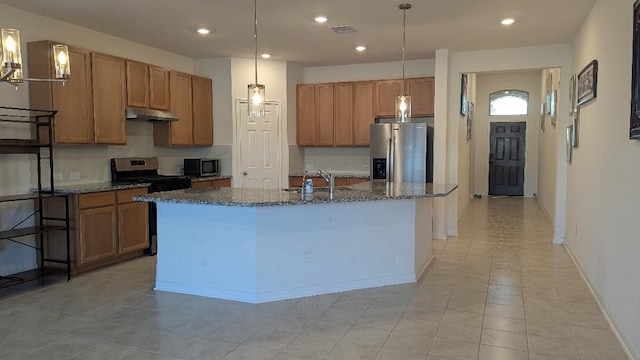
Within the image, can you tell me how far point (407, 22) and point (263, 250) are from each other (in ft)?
9.59

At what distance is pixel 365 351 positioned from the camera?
9.51ft

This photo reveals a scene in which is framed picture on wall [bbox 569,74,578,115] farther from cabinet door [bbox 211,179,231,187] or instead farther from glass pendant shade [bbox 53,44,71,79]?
glass pendant shade [bbox 53,44,71,79]

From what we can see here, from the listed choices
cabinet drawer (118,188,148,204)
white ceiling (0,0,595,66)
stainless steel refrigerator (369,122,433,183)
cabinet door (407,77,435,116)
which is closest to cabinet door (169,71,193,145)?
white ceiling (0,0,595,66)

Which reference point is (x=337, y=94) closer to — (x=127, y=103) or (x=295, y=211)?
(x=127, y=103)

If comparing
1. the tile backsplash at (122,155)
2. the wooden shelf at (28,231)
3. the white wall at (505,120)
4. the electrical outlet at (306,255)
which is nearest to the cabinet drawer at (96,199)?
the wooden shelf at (28,231)

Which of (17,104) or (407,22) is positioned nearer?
(17,104)

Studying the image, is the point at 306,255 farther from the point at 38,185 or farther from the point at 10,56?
the point at 38,185

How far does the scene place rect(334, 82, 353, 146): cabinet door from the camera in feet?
24.3

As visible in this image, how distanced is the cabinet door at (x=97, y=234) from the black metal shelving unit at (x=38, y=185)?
15 centimetres

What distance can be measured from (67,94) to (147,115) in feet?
3.25

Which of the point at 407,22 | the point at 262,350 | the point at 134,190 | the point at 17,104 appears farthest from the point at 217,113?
the point at 262,350

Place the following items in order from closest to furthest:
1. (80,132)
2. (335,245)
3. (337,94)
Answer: (335,245)
(80,132)
(337,94)

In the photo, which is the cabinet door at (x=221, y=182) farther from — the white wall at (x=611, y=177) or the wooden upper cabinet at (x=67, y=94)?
the white wall at (x=611, y=177)

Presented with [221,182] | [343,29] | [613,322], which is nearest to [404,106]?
[343,29]
